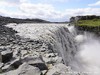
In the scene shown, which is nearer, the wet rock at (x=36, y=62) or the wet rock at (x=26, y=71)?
the wet rock at (x=26, y=71)

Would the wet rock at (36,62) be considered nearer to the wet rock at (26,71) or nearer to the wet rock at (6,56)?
the wet rock at (26,71)

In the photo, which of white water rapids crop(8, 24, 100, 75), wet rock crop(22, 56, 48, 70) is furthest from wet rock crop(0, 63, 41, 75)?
white water rapids crop(8, 24, 100, 75)

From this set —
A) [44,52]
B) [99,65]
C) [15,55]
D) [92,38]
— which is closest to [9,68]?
[15,55]

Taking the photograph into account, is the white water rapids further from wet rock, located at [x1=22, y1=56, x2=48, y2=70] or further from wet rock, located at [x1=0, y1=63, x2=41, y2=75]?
wet rock, located at [x1=0, y1=63, x2=41, y2=75]

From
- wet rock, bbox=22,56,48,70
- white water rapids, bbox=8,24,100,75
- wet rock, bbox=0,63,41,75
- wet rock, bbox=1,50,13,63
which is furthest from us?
white water rapids, bbox=8,24,100,75

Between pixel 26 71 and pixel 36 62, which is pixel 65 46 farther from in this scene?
pixel 26 71

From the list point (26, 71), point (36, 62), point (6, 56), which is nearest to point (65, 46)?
point (6, 56)

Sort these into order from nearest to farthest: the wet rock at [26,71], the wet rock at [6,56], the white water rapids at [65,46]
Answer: the wet rock at [26,71]
the wet rock at [6,56]
the white water rapids at [65,46]

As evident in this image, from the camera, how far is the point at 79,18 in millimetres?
120812

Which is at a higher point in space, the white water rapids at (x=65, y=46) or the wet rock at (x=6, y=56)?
the wet rock at (x=6, y=56)

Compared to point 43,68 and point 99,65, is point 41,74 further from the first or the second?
point 99,65

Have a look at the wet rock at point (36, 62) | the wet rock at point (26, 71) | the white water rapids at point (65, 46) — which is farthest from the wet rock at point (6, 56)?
the white water rapids at point (65, 46)

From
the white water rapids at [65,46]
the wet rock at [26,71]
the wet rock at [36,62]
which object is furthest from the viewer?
the white water rapids at [65,46]

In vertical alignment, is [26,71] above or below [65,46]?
above
